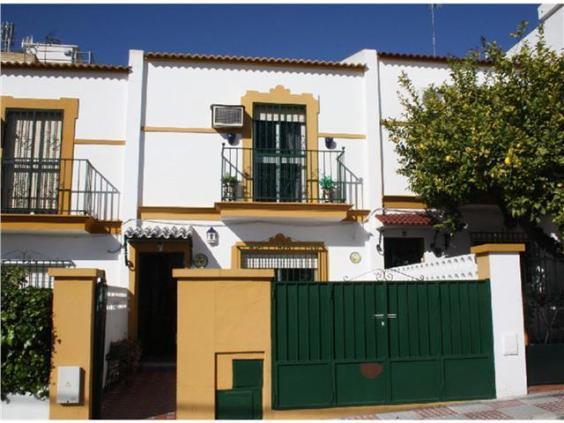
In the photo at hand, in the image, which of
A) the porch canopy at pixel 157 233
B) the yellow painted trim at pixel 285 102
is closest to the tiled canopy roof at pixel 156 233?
the porch canopy at pixel 157 233

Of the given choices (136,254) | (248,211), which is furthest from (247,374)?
(136,254)

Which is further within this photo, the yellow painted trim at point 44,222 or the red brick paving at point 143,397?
the yellow painted trim at point 44,222

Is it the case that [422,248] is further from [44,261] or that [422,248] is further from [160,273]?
[44,261]

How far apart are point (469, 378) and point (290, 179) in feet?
19.3

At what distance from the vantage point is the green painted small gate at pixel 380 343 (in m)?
7.07

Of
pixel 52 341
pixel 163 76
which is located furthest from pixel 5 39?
pixel 52 341

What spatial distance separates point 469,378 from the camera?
7.46m

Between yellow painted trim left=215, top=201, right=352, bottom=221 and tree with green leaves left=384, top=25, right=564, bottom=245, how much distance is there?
174cm

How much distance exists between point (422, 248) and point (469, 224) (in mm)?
1235

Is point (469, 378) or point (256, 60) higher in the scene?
point (256, 60)

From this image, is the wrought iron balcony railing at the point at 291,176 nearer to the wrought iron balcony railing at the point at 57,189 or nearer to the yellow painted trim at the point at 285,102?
the yellow painted trim at the point at 285,102

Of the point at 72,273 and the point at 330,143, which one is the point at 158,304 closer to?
the point at 72,273

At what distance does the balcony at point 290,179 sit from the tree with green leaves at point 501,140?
1.81m

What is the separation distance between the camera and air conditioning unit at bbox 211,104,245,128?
1145 centimetres
